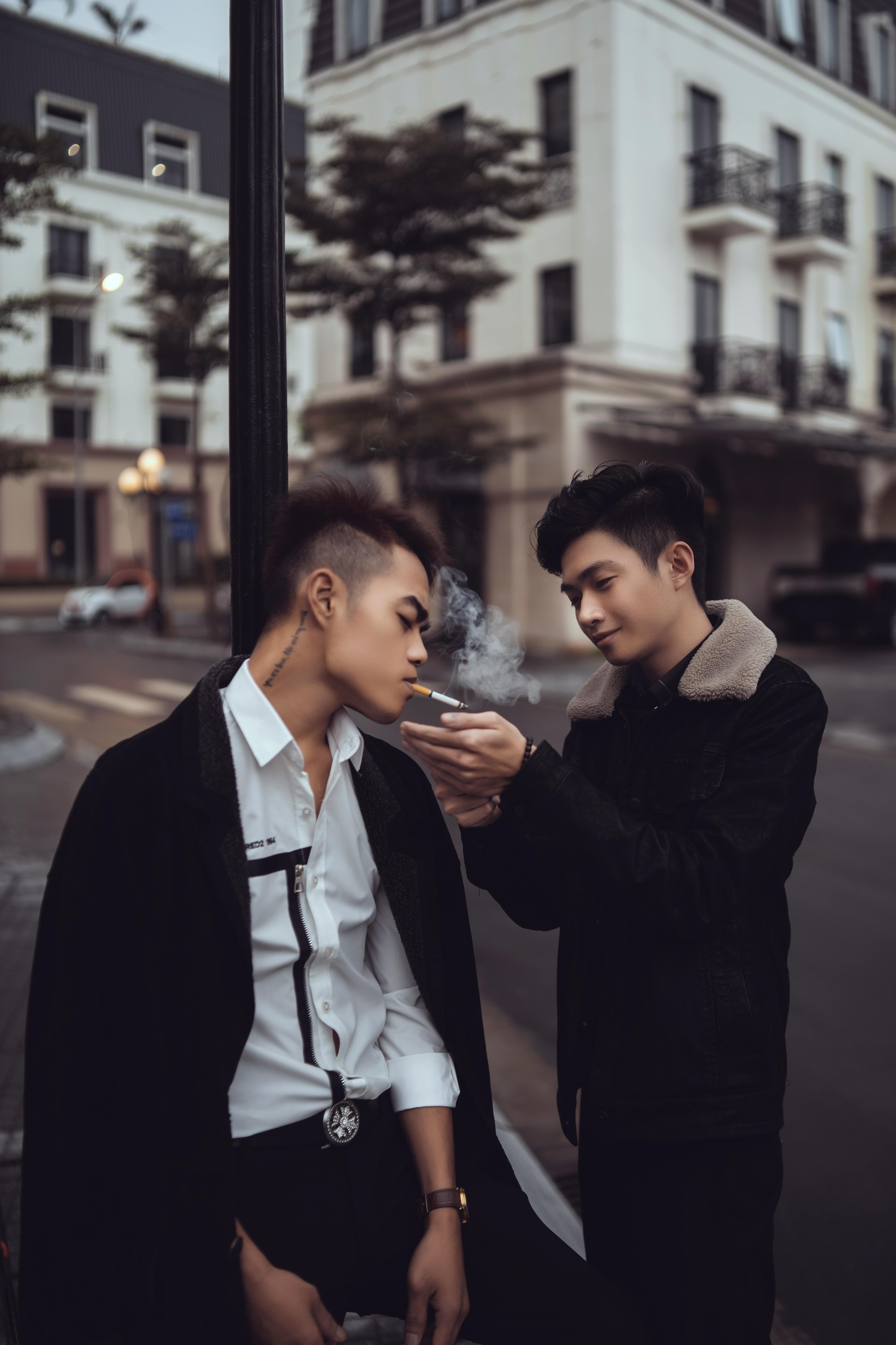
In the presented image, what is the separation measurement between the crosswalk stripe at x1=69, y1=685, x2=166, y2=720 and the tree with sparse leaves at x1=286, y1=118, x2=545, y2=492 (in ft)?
14.1

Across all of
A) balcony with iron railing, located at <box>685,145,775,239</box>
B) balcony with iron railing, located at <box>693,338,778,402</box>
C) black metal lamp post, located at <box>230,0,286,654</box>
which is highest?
balcony with iron railing, located at <box>685,145,775,239</box>

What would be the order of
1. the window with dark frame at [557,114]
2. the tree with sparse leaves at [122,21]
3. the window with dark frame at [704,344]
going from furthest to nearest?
1. the window with dark frame at [704,344]
2. the window with dark frame at [557,114]
3. the tree with sparse leaves at [122,21]

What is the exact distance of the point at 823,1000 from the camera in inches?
194

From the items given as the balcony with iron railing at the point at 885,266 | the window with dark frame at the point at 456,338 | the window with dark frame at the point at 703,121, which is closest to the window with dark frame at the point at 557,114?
the window with dark frame at the point at 703,121

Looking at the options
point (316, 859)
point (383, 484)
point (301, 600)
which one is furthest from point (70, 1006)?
point (383, 484)

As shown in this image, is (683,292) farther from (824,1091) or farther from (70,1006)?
(70,1006)

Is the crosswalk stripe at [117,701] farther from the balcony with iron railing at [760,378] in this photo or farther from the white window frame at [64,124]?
the balcony with iron railing at [760,378]

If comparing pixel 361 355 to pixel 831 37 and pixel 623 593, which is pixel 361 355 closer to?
pixel 831 37

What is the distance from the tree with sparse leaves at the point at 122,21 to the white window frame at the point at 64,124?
357mm

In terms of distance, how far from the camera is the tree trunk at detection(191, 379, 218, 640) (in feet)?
25.4

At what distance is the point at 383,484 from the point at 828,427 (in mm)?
26261

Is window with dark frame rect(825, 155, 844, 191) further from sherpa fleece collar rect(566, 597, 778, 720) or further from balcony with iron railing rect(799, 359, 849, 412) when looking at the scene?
sherpa fleece collar rect(566, 597, 778, 720)

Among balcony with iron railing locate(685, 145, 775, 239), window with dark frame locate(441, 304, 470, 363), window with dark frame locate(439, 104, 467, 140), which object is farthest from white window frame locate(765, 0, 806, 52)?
window with dark frame locate(441, 304, 470, 363)

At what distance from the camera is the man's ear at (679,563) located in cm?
179
